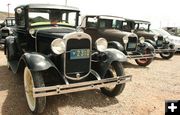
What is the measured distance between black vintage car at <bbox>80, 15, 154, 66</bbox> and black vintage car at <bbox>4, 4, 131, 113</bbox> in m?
3.33

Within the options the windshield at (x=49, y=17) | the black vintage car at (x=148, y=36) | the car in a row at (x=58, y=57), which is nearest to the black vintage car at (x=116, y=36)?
the black vintage car at (x=148, y=36)

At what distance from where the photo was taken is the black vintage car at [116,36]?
905 cm

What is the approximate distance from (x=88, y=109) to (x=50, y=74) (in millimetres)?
1051

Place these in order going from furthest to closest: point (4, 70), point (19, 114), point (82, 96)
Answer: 1. point (4, 70)
2. point (82, 96)
3. point (19, 114)

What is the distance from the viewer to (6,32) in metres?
12.7

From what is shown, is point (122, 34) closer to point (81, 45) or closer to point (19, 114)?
point (81, 45)

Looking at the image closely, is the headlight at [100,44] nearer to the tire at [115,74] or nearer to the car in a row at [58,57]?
the car in a row at [58,57]

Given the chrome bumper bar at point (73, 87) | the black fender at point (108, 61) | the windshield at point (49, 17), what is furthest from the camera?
the windshield at point (49, 17)

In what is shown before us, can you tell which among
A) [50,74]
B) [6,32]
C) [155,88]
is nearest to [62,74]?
[50,74]

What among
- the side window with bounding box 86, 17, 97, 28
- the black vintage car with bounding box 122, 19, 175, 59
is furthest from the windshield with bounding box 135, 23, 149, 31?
the side window with bounding box 86, 17, 97, 28

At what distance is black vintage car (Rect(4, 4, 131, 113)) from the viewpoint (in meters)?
4.18

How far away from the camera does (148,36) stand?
1146 centimetres

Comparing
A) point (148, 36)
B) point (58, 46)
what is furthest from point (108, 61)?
point (148, 36)

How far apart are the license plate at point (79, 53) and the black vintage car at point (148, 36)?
6.43 m
